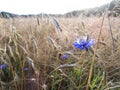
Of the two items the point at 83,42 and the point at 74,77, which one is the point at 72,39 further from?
the point at 83,42

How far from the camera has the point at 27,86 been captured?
56.4 inches

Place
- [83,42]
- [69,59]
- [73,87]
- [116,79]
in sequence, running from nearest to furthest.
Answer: [83,42]
[73,87]
[116,79]
[69,59]

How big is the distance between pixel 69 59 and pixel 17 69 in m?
0.33

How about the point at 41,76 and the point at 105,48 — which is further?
the point at 105,48

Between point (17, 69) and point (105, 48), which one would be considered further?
point (105, 48)

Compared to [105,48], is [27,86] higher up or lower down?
lower down

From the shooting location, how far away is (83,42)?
1.17 meters

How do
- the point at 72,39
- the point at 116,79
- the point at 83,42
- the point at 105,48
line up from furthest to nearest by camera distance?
the point at 72,39, the point at 105,48, the point at 116,79, the point at 83,42

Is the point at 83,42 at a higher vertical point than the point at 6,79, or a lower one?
higher

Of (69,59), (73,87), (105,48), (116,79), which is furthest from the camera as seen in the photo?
(105,48)

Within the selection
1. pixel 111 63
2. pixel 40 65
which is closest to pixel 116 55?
pixel 111 63

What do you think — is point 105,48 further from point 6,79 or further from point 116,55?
point 6,79

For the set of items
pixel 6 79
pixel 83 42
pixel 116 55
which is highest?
pixel 83 42

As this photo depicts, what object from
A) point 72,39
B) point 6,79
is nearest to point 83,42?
point 6,79
